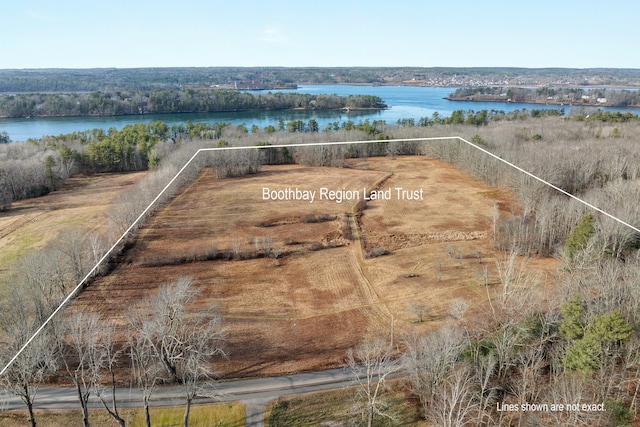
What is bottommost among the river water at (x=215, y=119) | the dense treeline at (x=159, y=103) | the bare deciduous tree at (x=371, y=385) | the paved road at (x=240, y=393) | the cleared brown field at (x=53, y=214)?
the paved road at (x=240, y=393)

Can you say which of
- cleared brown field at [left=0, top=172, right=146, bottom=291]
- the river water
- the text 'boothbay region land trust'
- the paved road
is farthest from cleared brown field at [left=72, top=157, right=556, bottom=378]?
the river water

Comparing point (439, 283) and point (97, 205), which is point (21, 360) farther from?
point (97, 205)

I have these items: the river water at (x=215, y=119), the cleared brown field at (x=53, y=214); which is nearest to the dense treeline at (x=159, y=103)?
the river water at (x=215, y=119)

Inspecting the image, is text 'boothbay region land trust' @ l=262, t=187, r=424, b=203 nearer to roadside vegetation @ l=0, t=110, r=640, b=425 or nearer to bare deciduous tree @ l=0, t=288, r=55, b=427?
roadside vegetation @ l=0, t=110, r=640, b=425

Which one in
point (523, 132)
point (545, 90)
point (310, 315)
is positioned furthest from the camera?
point (545, 90)

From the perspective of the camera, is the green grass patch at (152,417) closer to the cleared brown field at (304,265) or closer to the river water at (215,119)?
the cleared brown field at (304,265)

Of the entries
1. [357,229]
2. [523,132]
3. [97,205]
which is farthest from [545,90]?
[97,205]
